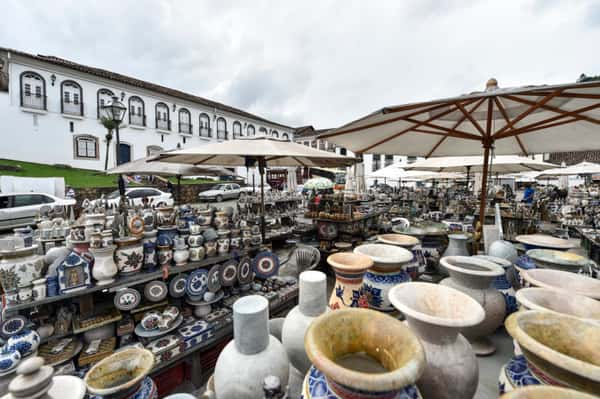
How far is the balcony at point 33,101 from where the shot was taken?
15398 mm

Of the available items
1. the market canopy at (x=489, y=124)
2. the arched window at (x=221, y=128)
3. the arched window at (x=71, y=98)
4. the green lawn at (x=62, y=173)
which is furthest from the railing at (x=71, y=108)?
the market canopy at (x=489, y=124)

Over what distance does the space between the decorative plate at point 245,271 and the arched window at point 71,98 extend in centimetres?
2127

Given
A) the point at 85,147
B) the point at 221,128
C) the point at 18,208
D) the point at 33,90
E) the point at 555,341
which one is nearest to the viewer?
the point at 555,341

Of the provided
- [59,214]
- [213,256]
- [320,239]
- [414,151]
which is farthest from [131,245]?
[414,151]

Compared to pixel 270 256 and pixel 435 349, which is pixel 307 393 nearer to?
pixel 435 349

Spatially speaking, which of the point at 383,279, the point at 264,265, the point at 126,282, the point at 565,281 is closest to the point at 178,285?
the point at 126,282

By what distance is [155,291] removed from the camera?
7.73ft

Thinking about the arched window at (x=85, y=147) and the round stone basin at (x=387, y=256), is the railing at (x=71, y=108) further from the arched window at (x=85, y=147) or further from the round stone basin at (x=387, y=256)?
the round stone basin at (x=387, y=256)

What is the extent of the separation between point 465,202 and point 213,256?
9.78 m

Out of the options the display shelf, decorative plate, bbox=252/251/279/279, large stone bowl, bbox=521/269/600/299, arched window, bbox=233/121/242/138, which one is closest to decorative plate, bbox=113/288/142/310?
the display shelf

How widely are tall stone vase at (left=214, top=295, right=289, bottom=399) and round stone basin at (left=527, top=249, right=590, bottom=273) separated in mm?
2178

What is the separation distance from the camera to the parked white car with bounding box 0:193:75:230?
7547 millimetres

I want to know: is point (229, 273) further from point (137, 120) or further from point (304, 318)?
point (137, 120)

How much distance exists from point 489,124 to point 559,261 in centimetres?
172
